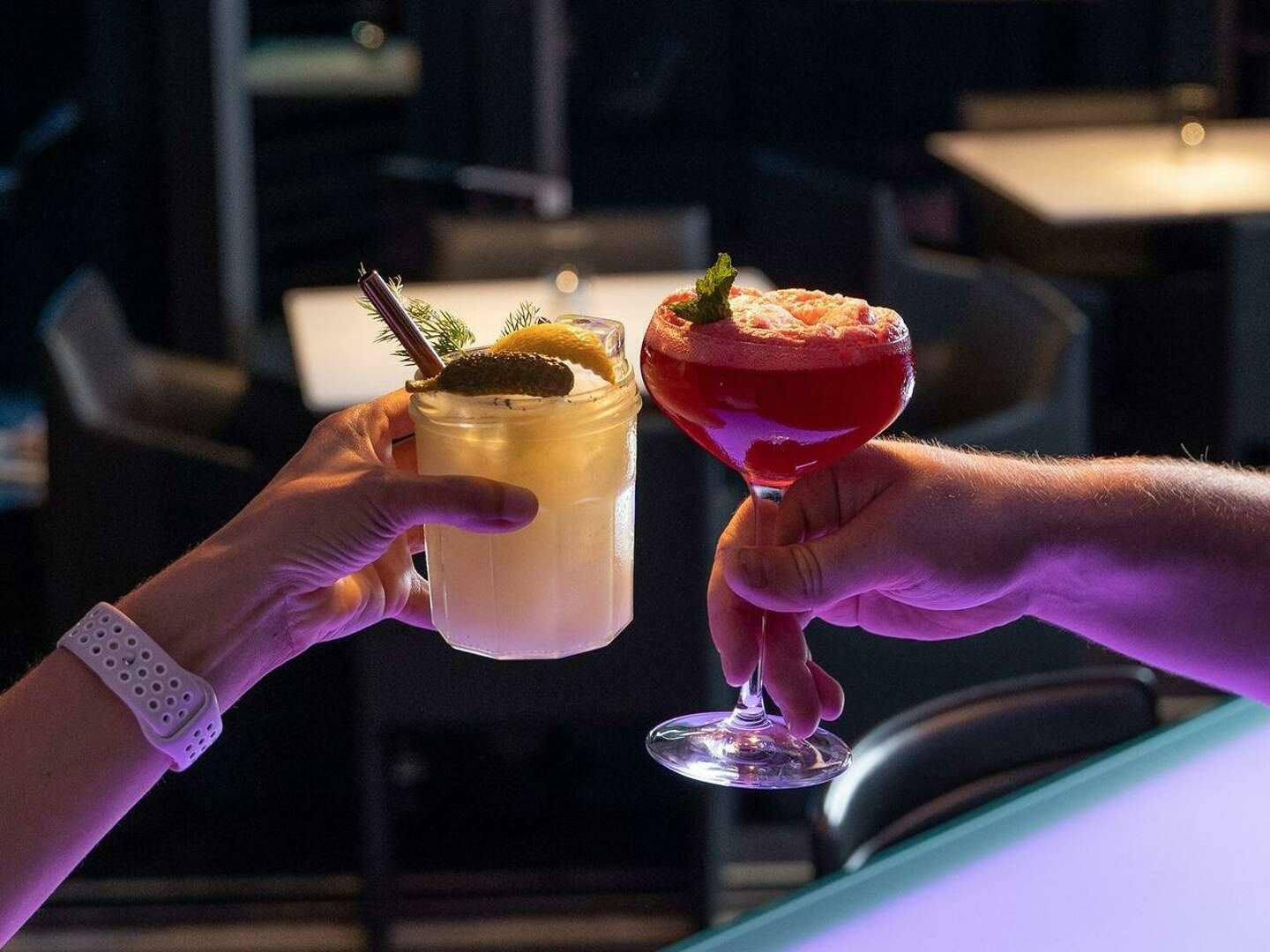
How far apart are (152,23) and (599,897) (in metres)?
3.23

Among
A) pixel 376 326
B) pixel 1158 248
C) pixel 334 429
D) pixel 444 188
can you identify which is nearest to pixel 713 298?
pixel 334 429

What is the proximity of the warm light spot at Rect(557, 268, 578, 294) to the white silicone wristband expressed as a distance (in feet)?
9.17

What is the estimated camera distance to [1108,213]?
4.42 m

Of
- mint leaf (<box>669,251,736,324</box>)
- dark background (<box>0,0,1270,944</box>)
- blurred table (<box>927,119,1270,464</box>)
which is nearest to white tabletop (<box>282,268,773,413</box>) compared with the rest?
dark background (<box>0,0,1270,944</box>)

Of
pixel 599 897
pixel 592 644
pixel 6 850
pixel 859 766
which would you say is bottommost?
pixel 599 897

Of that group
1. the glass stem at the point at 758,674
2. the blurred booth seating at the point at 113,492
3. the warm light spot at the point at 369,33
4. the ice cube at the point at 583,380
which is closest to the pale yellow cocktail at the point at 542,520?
the ice cube at the point at 583,380

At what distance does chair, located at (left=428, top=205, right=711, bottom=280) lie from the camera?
14.6 feet

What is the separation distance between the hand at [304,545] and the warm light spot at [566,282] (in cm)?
267

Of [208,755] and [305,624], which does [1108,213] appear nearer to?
[208,755]

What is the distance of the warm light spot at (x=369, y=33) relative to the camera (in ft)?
23.4

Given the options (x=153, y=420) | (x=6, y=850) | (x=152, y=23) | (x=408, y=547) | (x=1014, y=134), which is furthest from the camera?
(x=1014, y=134)

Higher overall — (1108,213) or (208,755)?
(1108,213)

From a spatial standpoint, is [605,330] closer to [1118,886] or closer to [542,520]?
[542,520]


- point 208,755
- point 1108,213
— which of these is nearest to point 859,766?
point 208,755
